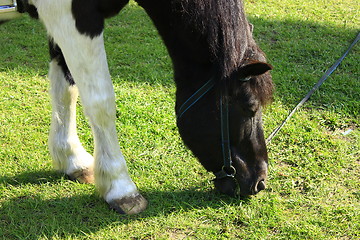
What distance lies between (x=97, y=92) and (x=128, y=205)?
0.79m

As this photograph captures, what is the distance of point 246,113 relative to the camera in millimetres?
2775

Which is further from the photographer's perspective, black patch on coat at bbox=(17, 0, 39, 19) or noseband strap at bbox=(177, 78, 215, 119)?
black patch on coat at bbox=(17, 0, 39, 19)

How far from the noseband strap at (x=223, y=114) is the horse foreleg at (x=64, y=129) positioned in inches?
36.6

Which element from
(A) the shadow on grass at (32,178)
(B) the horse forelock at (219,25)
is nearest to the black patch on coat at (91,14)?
(B) the horse forelock at (219,25)

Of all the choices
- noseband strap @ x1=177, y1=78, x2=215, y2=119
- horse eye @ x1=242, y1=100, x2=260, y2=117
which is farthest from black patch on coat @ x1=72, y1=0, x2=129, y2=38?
horse eye @ x1=242, y1=100, x2=260, y2=117

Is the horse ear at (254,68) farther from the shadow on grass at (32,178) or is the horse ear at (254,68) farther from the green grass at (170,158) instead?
the shadow on grass at (32,178)

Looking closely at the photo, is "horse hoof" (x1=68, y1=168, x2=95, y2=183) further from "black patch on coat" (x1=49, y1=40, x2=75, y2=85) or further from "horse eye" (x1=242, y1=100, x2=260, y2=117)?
"horse eye" (x1=242, y1=100, x2=260, y2=117)

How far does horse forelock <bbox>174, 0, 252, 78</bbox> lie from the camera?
2.53 meters

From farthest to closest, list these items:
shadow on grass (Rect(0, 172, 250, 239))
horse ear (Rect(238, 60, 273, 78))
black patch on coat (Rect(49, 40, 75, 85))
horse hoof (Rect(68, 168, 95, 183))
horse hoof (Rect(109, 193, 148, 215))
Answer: horse hoof (Rect(68, 168, 95, 183)) < black patch on coat (Rect(49, 40, 75, 85)) < horse hoof (Rect(109, 193, 148, 215)) < shadow on grass (Rect(0, 172, 250, 239)) < horse ear (Rect(238, 60, 273, 78))

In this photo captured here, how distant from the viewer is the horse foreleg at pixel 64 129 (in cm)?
332

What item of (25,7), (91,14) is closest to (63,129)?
(25,7)

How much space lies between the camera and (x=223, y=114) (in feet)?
9.02

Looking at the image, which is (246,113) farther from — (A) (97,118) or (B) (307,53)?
(B) (307,53)

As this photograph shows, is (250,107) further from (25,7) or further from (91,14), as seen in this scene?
(25,7)
